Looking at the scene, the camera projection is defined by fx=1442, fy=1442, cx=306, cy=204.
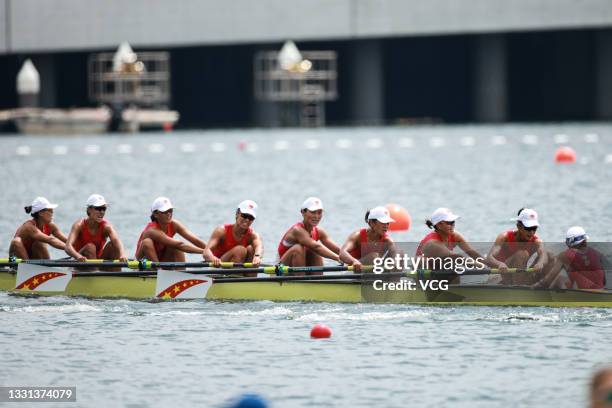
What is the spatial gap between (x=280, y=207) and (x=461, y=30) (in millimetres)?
38069

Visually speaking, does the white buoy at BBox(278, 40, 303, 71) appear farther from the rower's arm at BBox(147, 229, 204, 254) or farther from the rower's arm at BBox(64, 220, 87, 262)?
the rower's arm at BBox(147, 229, 204, 254)

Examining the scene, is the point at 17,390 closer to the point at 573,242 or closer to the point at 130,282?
the point at 130,282

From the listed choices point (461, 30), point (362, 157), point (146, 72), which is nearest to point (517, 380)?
point (362, 157)

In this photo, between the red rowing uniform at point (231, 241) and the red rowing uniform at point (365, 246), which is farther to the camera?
the red rowing uniform at point (231, 241)

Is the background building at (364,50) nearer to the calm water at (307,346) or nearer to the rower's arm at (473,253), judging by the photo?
the calm water at (307,346)

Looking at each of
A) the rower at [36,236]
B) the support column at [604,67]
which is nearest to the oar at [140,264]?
the rower at [36,236]

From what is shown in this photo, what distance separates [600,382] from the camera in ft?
32.2

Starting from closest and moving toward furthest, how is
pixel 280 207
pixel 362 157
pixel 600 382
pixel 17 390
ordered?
pixel 600 382 < pixel 17 390 < pixel 280 207 < pixel 362 157

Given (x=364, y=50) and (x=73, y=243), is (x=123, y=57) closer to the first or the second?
(x=364, y=50)

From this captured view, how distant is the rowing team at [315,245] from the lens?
20.4 metres

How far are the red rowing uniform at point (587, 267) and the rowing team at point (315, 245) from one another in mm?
14

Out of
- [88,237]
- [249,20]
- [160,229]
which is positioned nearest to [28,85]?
[249,20]

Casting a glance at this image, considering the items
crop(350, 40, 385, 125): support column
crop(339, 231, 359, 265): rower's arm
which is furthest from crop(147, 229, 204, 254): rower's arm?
crop(350, 40, 385, 125): support column

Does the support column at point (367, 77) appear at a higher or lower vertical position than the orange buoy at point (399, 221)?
higher
